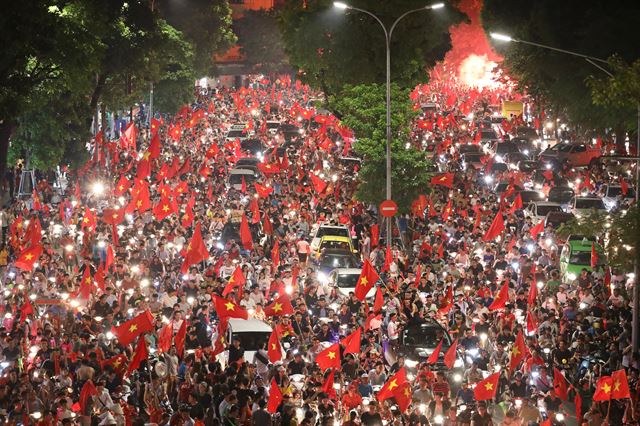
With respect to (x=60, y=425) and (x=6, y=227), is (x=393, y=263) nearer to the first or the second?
(x=6, y=227)

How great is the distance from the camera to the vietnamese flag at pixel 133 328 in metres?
20.9

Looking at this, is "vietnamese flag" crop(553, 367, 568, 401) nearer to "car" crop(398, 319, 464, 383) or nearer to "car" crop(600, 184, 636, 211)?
"car" crop(398, 319, 464, 383)

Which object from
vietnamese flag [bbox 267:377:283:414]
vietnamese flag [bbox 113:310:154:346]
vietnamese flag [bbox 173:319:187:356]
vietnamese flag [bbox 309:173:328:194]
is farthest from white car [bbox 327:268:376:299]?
vietnamese flag [bbox 309:173:328:194]

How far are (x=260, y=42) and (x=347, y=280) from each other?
83304mm

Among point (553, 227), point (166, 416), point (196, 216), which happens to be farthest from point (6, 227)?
point (166, 416)

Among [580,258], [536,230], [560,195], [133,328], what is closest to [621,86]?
[580,258]

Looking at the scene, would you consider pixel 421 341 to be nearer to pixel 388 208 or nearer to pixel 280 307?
pixel 280 307

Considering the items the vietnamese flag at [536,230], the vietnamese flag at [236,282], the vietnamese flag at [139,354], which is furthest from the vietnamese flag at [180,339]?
the vietnamese flag at [536,230]

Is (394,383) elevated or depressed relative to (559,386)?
elevated

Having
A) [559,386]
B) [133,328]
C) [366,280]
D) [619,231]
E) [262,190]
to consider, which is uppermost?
[262,190]

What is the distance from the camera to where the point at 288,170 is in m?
47.6

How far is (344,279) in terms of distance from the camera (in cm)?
2969

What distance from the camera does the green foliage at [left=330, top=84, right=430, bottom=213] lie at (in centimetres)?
3934

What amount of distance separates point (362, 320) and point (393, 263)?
22.2ft
